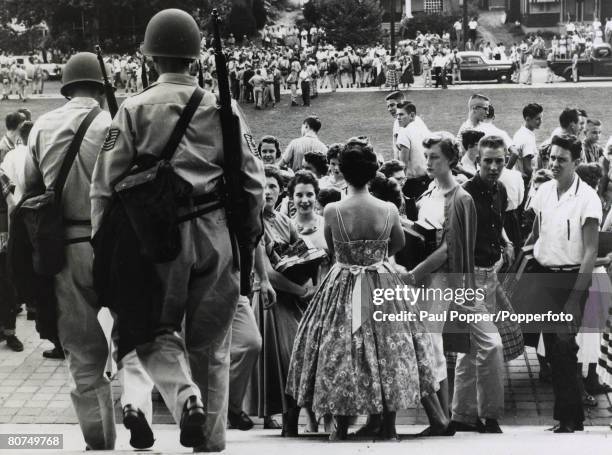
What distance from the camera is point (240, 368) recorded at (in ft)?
16.0

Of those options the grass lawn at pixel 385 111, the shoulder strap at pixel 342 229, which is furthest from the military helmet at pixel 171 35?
the grass lawn at pixel 385 111

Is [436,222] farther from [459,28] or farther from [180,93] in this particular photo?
[459,28]

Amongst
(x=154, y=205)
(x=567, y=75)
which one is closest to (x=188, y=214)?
(x=154, y=205)

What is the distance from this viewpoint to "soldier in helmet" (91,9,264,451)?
3240 mm

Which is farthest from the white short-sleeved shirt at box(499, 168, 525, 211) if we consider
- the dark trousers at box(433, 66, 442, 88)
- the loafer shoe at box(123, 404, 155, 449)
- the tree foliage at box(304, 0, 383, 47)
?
the tree foliage at box(304, 0, 383, 47)

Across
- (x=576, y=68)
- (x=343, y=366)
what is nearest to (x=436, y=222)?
(x=343, y=366)

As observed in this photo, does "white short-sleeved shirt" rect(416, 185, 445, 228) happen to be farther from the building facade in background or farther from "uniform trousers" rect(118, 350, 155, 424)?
the building facade in background

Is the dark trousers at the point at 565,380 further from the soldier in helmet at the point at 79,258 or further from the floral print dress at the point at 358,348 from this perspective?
the soldier in helmet at the point at 79,258

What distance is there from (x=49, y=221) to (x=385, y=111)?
21580mm

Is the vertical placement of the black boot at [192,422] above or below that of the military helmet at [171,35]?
below

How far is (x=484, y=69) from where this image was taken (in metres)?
31.8

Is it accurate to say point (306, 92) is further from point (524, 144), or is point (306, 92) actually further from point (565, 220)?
point (565, 220)

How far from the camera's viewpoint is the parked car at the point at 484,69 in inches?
1243

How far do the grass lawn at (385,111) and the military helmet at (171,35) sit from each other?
48.3 ft
